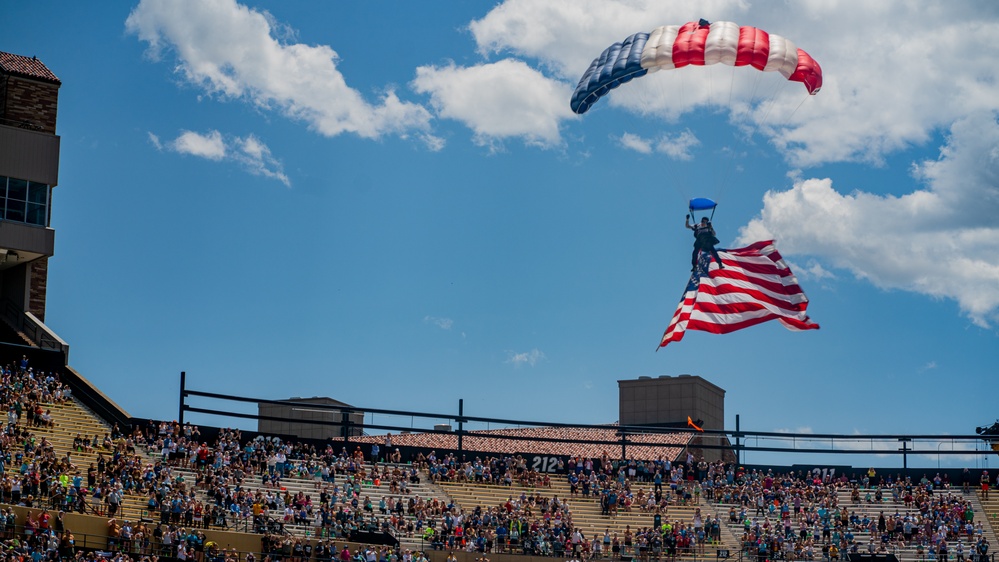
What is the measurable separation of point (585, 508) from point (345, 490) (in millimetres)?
9358

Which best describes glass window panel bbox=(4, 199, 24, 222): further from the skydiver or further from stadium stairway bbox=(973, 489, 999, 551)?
stadium stairway bbox=(973, 489, 999, 551)

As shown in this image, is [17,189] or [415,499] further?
[17,189]

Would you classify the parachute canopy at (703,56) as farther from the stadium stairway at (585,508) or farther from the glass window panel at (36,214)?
the glass window panel at (36,214)

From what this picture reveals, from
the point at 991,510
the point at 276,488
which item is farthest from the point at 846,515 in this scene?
the point at 276,488

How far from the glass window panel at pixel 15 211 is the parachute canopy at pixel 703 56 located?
2173 cm

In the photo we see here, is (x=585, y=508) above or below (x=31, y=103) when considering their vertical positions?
below

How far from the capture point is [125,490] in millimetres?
46281

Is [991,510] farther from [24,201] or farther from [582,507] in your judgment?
[24,201]

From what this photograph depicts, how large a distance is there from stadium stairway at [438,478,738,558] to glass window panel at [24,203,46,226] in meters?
18.3

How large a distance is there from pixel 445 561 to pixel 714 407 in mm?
30895

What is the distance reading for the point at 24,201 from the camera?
58188mm

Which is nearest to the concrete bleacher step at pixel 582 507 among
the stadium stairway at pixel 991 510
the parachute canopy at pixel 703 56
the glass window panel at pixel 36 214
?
the stadium stairway at pixel 991 510

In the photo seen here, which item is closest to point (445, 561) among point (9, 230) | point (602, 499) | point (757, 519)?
point (602, 499)

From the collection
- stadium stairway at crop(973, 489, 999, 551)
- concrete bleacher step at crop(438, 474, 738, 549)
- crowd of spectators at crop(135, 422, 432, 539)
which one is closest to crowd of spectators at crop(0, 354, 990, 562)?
crowd of spectators at crop(135, 422, 432, 539)
